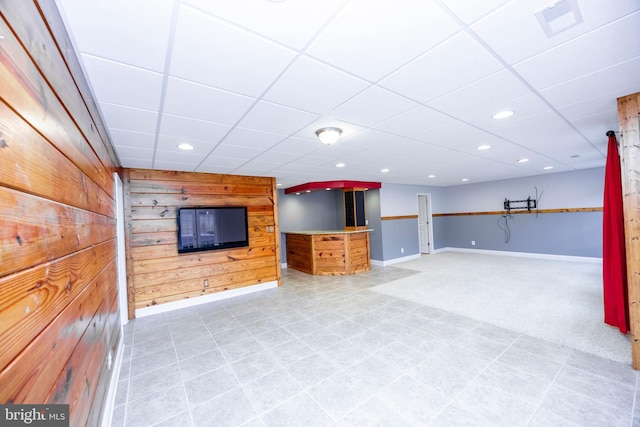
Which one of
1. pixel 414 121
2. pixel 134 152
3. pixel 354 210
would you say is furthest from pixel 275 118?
pixel 354 210

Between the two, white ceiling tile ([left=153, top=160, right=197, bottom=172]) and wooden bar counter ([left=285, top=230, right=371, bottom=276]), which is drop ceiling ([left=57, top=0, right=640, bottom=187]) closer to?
white ceiling tile ([left=153, top=160, right=197, bottom=172])

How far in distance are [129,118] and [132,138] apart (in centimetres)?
56

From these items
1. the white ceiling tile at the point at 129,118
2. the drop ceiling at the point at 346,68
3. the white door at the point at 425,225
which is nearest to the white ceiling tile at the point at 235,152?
the drop ceiling at the point at 346,68

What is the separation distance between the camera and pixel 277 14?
1111 millimetres

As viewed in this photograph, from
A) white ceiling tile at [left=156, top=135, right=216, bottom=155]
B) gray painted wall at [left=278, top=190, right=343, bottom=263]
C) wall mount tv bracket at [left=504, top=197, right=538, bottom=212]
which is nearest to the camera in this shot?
white ceiling tile at [left=156, top=135, right=216, bottom=155]

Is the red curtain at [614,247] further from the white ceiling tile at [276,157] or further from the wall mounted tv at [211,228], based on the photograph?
the wall mounted tv at [211,228]

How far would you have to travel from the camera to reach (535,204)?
6781mm

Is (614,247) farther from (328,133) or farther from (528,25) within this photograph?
(328,133)

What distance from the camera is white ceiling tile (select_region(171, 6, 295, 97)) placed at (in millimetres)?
1174

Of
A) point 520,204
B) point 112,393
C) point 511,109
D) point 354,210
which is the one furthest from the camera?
point 354,210

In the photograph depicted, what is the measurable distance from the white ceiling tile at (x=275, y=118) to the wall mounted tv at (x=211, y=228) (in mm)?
2372

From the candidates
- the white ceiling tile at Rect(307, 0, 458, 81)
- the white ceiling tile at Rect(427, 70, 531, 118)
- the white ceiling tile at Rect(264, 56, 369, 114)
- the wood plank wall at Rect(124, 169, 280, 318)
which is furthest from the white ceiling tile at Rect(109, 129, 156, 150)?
the white ceiling tile at Rect(427, 70, 531, 118)

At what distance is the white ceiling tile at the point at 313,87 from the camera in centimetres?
152

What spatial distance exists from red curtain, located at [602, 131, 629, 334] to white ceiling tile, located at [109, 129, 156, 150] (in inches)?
184
